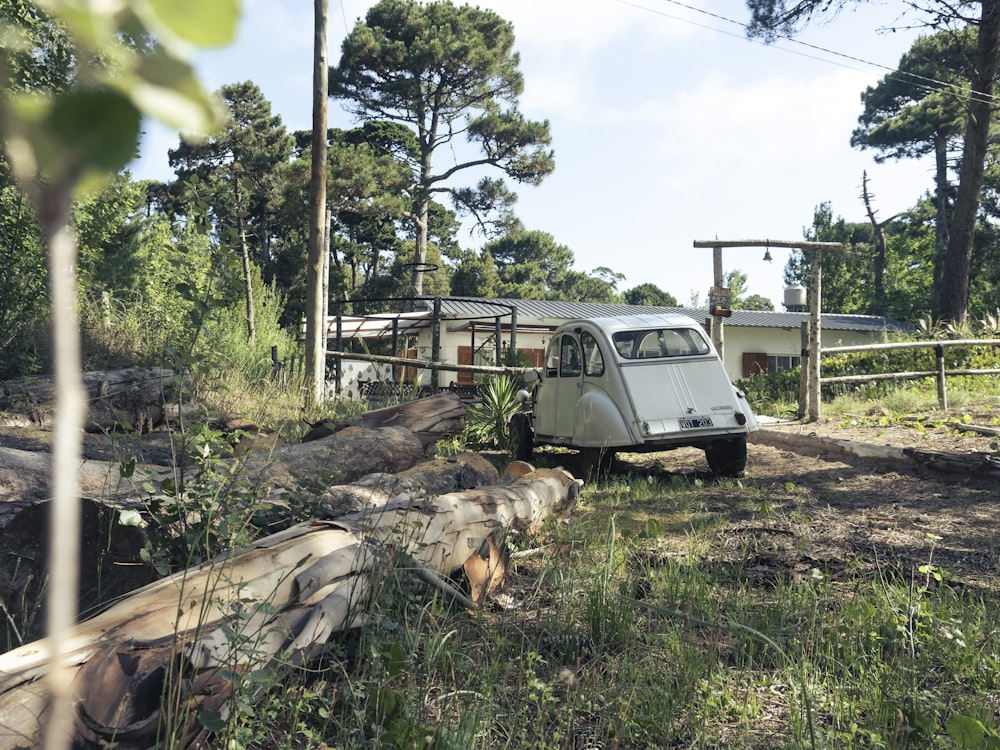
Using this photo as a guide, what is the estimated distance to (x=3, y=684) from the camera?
2061mm

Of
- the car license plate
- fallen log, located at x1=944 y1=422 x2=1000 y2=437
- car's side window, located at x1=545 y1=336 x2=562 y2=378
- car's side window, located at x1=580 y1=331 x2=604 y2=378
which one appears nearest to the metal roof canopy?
fallen log, located at x1=944 y1=422 x2=1000 y2=437

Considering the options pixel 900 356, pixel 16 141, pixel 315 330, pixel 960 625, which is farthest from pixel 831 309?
pixel 16 141

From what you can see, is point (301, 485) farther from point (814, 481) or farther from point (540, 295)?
point (540, 295)

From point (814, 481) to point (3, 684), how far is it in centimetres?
743

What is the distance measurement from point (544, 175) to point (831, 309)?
20.0 meters

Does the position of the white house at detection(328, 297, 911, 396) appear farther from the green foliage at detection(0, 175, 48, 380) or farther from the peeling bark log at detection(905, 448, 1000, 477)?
the peeling bark log at detection(905, 448, 1000, 477)

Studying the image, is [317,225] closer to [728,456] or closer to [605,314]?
[728,456]

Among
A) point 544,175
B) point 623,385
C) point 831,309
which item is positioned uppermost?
point 544,175

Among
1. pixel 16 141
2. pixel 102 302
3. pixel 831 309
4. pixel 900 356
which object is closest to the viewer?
pixel 16 141

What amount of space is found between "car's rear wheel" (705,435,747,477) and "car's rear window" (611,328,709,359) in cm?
104

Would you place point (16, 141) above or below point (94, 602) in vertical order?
above

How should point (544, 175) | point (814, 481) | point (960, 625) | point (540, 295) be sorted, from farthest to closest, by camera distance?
point (540, 295) < point (544, 175) < point (814, 481) < point (960, 625)

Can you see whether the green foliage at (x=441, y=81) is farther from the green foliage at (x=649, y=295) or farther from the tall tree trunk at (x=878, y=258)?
the green foliage at (x=649, y=295)

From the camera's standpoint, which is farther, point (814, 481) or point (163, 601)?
point (814, 481)
